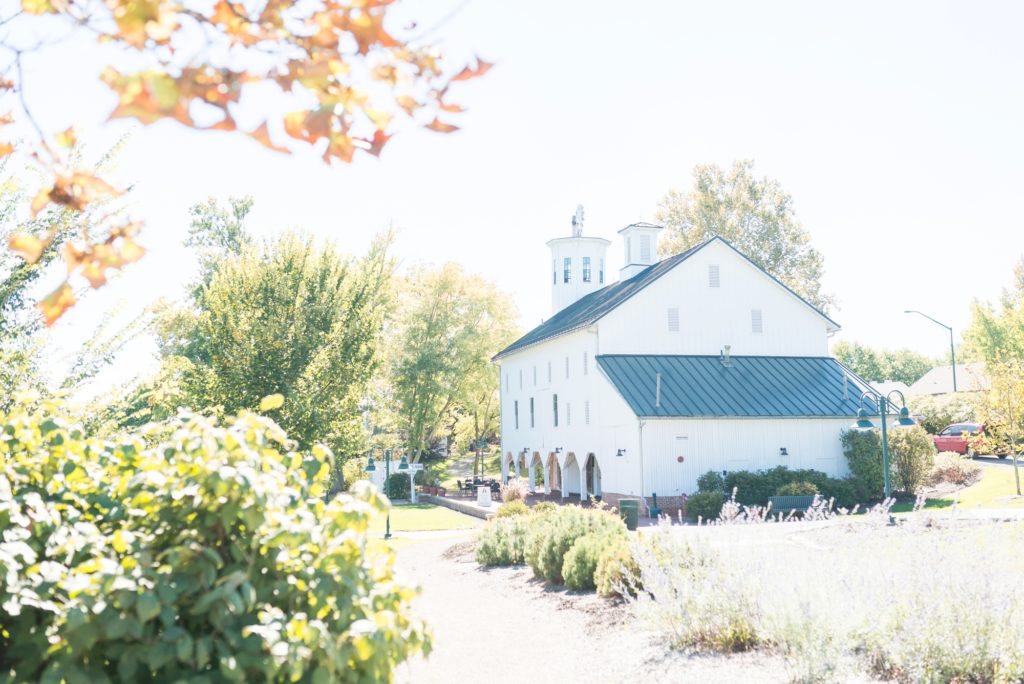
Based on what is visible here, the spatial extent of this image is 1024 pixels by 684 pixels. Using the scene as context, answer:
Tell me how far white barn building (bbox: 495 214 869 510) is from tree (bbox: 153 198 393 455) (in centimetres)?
1452

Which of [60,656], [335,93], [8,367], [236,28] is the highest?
[236,28]

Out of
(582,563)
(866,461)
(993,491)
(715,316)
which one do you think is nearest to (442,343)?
(715,316)

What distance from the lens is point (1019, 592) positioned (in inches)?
313

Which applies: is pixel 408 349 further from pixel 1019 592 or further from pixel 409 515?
pixel 1019 592

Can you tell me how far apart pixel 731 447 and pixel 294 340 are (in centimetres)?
1869

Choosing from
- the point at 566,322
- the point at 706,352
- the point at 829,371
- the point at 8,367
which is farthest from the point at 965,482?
the point at 8,367

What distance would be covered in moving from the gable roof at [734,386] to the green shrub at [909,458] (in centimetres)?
208

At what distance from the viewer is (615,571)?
1216 centimetres

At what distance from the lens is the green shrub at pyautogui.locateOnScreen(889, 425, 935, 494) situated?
29.2 m

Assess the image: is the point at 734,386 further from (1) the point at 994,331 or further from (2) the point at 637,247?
(1) the point at 994,331

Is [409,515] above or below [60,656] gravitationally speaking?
below

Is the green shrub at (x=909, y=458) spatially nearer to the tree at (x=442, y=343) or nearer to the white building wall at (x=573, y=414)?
the white building wall at (x=573, y=414)

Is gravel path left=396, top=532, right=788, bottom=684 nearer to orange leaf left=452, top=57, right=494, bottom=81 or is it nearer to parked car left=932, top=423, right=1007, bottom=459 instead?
orange leaf left=452, top=57, right=494, bottom=81

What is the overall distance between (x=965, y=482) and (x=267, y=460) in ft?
113
